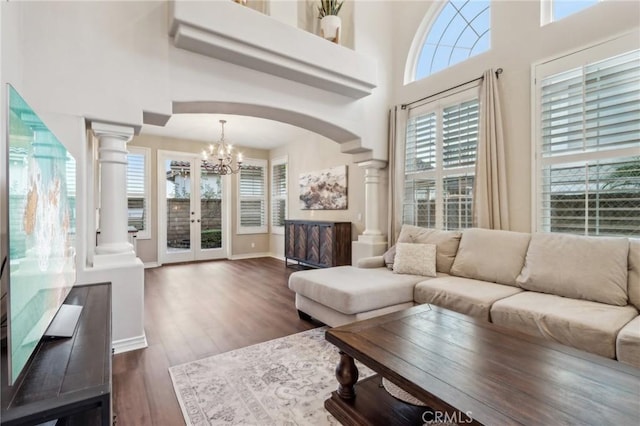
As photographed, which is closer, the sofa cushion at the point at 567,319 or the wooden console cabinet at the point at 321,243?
the sofa cushion at the point at 567,319

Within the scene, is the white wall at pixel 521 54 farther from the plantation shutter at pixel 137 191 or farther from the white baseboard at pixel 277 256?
the plantation shutter at pixel 137 191

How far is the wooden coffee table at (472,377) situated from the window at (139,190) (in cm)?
582

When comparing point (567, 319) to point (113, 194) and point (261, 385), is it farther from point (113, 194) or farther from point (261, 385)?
point (113, 194)

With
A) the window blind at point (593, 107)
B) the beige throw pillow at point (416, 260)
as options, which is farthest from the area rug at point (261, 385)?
the window blind at point (593, 107)

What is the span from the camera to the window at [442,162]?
11.5 ft

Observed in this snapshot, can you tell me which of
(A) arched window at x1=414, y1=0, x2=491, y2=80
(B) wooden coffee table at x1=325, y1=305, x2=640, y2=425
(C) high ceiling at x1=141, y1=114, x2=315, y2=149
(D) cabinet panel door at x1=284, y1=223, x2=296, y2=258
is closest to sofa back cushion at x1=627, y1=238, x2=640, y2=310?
(B) wooden coffee table at x1=325, y1=305, x2=640, y2=425

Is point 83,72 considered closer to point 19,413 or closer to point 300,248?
point 19,413

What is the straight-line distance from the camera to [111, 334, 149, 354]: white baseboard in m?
2.44

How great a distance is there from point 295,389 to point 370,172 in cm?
316

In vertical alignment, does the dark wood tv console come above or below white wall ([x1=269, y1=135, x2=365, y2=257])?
below

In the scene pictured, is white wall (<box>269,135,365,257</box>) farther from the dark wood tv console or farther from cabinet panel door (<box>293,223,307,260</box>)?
the dark wood tv console

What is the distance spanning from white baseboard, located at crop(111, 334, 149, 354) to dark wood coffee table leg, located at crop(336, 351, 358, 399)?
5.90 feet

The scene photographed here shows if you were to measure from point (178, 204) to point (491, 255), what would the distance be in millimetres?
6118

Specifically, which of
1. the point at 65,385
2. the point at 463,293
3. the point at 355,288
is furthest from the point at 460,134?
the point at 65,385
